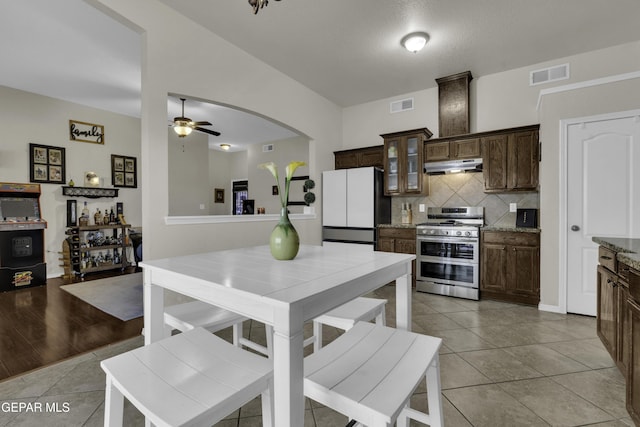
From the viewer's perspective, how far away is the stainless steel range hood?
4027 millimetres

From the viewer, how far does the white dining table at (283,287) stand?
0.88m

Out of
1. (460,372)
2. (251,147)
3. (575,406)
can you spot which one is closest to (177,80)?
(460,372)

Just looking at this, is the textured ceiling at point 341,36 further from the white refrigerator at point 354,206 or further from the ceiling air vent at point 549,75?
the white refrigerator at point 354,206

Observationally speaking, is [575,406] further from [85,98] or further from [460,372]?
[85,98]

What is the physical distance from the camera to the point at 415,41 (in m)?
3.29

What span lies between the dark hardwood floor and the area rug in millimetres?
102

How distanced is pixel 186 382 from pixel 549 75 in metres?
5.08

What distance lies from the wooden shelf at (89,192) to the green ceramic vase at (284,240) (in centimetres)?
549

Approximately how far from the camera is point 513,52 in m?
3.63

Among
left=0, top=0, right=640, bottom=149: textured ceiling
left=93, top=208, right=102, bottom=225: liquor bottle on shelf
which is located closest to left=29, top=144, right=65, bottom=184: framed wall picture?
left=93, top=208, right=102, bottom=225: liquor bottle on shelf

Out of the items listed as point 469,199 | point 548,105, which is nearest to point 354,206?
point 469,199

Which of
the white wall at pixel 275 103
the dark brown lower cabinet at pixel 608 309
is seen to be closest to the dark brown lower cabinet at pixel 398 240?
the white wall at pixel 275 103

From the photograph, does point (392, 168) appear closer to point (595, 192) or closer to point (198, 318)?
point (595, 192)

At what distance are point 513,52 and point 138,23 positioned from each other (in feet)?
13.5
